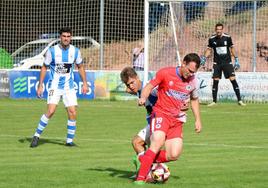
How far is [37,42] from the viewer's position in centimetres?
3203

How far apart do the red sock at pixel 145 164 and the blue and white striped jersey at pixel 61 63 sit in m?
5.23

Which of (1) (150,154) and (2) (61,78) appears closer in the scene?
(1) (150,154)

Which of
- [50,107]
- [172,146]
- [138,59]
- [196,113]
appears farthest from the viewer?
[138,59]

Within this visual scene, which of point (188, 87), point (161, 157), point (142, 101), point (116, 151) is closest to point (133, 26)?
point (116, 151)

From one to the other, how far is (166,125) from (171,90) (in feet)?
1.49

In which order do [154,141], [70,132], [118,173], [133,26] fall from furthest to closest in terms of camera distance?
[133,26], [70,132], [118,173], [154,141]

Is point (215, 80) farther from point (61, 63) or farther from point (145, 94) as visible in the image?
point (145, 94)

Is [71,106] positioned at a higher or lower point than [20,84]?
higher

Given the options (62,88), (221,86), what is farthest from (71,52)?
(221,86)

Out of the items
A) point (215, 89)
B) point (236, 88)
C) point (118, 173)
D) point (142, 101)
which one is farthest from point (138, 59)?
point (142, 101)

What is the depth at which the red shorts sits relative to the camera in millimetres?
10820

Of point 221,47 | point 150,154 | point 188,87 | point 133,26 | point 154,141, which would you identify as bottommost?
point 150,154

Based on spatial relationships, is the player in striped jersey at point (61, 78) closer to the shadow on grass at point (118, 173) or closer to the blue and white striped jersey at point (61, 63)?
the blue and white striped jersey at point (61, 63)

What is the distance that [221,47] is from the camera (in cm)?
2422
